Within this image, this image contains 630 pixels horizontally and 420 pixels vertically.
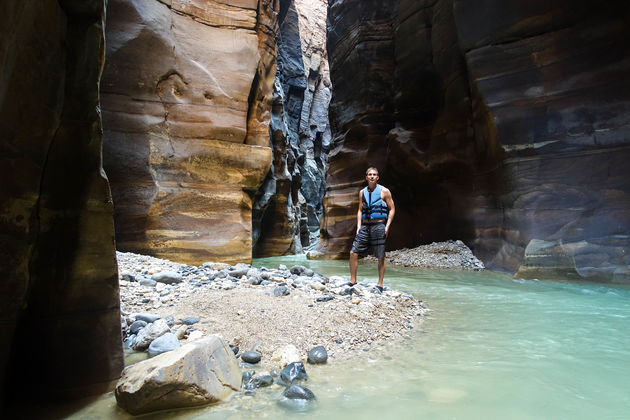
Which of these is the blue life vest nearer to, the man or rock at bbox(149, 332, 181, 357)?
the man

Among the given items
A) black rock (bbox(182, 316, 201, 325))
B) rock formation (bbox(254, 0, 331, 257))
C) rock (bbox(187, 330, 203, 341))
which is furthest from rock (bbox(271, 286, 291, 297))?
rock formation (bbox(254, 0, 331, 257))

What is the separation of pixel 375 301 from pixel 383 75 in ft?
36.5

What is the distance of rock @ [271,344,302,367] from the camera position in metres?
2.24

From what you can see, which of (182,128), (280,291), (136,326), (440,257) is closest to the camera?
(136,326)

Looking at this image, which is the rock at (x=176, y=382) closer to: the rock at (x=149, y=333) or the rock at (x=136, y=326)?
the rock at (x=149, y=333)

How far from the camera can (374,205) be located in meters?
4.86

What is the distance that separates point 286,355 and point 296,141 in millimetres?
27696

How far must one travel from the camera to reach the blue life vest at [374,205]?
15.9 ft

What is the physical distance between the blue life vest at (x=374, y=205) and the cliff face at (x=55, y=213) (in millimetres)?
3544

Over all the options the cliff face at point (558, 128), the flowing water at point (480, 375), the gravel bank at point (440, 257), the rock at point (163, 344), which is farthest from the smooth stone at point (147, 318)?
the gravel bank at point (440, 257)

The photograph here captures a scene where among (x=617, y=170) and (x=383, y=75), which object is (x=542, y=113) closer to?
(x=617, y=170)

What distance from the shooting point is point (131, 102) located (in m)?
6.36

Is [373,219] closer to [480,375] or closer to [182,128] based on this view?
[480,375]

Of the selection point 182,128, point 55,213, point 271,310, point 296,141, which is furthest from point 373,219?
point 296,141
